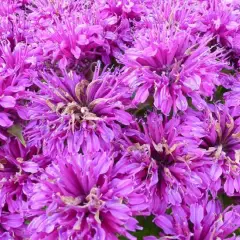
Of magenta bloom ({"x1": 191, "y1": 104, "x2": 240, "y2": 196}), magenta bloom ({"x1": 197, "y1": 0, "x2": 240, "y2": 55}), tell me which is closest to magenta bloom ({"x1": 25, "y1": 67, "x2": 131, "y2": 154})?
magenta bloom ({"x1": 191, "y1": 104, "x2": 240, "y2": 196})

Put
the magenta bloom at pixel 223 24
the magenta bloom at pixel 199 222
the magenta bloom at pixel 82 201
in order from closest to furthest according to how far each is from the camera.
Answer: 1. the magenta bloom at pixel 82 201
2. the magenta bloom at pixel 199 222
3. the magenta bloom at pixel 223 24

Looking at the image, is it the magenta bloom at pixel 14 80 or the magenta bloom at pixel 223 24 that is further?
the magenta bloom at pixel 223 24

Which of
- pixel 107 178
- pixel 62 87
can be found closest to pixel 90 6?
pixel 62 87

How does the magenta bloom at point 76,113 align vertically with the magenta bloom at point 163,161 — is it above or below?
above

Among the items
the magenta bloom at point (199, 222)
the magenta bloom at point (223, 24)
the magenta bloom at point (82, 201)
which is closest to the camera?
the magenta bloom at point (82, 201)

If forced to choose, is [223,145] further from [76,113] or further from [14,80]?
[14,80]

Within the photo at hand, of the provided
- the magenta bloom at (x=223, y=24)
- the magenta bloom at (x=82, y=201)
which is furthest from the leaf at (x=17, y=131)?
the magenta bloom at (x=223, y=24)

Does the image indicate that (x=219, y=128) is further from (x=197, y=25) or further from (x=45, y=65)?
(x=45, y=65)

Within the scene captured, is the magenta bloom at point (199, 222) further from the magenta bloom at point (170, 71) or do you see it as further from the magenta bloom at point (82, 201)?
the magenta bloom at point (170, 71)

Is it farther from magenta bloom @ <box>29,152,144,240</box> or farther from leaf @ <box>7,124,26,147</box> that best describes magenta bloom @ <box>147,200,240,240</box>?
leaf @ <box>7,124,26,147</box>
